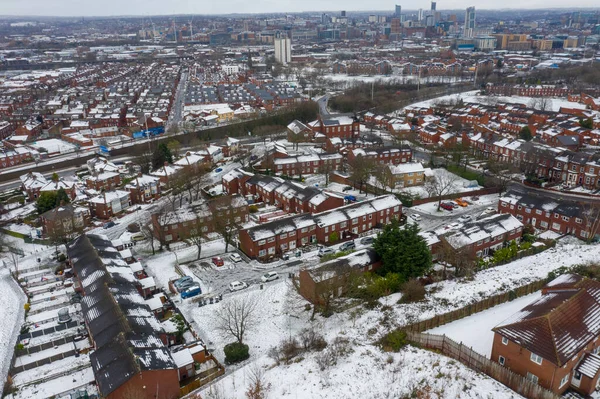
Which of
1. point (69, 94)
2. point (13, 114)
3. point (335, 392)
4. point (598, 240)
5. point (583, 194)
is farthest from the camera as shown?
point (69, 94)

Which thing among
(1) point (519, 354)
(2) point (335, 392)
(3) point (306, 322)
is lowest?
(3) point (306, 322)

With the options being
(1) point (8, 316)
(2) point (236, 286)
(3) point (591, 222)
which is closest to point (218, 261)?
(2) point (236, 286)

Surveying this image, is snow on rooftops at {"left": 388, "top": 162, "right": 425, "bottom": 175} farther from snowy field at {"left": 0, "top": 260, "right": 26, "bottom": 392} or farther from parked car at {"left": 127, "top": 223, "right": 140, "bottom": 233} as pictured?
snowy field at {"left": 0, "top": 260, "right": 26, "bottom": 392}

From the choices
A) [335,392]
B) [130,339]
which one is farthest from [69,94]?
[335,392]

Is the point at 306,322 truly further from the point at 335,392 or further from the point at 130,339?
the point at 130,339

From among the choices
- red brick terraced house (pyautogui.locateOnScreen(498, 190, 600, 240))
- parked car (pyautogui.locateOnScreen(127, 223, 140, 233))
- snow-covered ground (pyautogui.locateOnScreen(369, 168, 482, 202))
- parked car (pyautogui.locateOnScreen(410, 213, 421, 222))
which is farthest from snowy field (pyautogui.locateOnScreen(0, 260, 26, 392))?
red brick terraced house (pyautogui.locateOnScreen(498, 190, 600, 240))

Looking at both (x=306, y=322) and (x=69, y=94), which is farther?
(x=69, y=94)

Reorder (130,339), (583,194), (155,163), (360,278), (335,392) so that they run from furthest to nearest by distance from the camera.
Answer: (155,163) < (583,194) < (360,278) < (130,339) < (335,392)

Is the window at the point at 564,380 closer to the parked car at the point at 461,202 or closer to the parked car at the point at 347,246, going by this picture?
the parked car at the point at 347,246
